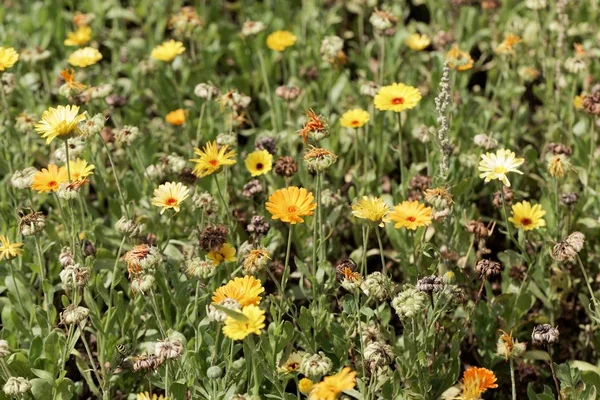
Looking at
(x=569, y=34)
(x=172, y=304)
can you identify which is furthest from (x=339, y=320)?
(x=569, y=34)

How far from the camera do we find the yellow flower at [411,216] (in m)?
4.02

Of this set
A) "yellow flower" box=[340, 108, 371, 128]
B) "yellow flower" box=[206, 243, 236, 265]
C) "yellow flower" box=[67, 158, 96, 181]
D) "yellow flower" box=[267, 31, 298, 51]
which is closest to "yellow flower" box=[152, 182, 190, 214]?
"yellow flower" box=[206, 243, 236, 265]

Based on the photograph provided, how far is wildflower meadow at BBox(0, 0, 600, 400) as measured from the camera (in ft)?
13.0

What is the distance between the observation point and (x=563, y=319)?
16.1 feet

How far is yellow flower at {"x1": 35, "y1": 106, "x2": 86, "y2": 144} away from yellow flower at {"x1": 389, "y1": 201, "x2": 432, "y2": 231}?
1.50m

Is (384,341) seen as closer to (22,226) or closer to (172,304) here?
(172,304)

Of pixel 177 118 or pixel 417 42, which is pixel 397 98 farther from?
pixel 177 118

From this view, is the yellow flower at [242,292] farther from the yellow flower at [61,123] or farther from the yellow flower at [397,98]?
the yellow flower at [397,98]

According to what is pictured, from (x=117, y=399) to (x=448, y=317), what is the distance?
1672 millimetres

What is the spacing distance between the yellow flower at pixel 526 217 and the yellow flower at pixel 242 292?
1520 mm

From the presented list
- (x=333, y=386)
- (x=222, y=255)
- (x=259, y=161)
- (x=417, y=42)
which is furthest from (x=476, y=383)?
(x=417, y=42)

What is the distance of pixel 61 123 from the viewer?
4078 mm

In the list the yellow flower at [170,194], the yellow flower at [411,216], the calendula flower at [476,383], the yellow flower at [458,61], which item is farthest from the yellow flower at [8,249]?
the yellow flower at [458,61]

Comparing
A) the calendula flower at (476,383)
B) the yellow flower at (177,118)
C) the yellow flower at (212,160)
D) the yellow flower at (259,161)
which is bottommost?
the calendula flower at (476,383)
